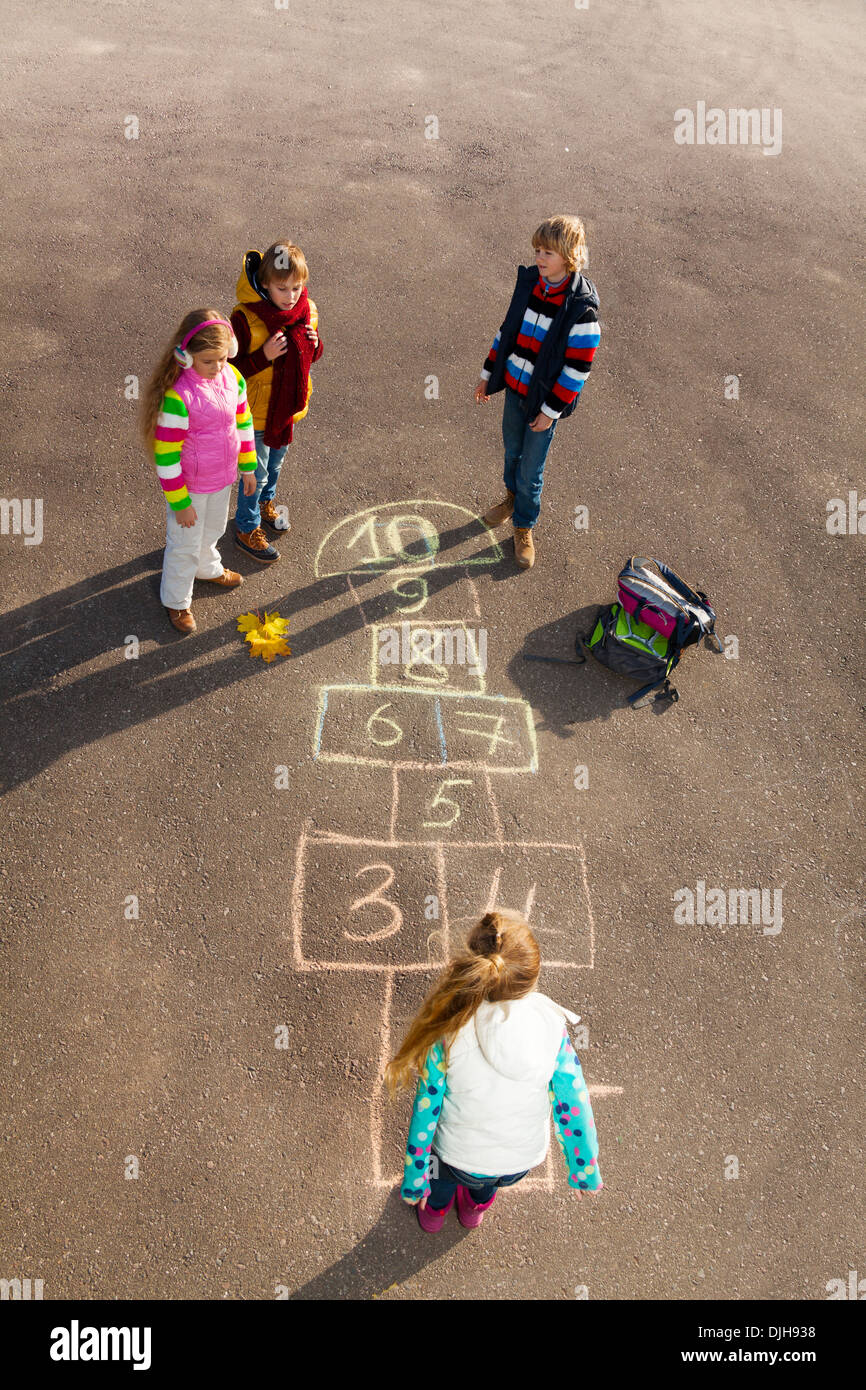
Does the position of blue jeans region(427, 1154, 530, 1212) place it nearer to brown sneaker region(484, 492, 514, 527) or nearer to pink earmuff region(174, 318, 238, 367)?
pink earmuff region(174, 318, 238, 367)

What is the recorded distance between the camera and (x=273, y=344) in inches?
199

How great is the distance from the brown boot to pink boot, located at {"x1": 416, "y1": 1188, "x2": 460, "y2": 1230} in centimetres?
395

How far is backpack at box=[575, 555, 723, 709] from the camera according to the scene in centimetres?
574

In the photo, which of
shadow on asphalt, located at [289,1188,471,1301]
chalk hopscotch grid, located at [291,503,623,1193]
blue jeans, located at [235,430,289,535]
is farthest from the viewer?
blue jeans, located at [235,430,289,535]

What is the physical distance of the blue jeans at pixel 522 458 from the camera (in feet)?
19.3

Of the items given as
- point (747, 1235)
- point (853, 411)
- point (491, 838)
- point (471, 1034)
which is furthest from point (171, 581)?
point (853, 411)

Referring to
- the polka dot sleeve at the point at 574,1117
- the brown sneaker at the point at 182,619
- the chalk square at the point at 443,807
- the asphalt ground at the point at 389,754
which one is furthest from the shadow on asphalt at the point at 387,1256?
the brown sneaker at the point at 182,619

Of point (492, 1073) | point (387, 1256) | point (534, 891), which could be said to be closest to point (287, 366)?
point (534, 891)

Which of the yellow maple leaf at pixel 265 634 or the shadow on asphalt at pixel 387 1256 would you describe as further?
the yellow maple leaf at pixel 265 634

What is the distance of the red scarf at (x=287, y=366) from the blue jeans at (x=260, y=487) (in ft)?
0.57

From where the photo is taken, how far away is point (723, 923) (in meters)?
4.96

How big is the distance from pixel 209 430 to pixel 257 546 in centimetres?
131

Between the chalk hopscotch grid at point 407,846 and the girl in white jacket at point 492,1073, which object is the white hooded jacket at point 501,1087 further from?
the chalk hopscotch grid at point 407,846

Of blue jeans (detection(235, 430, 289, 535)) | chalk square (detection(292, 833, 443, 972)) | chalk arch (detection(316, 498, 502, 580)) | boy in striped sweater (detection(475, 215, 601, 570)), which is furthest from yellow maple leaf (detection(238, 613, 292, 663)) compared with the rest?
boy in striped sweater (detection(475, 215, 601, 570))
